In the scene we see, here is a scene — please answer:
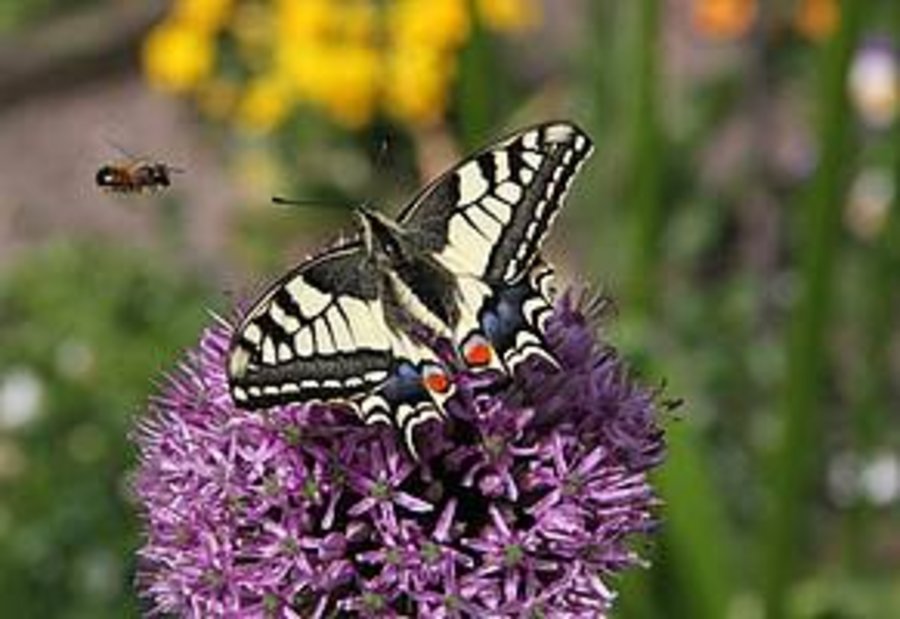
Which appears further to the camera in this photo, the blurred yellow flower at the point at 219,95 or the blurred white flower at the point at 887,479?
the blurred yellow flower at the point at 219,95

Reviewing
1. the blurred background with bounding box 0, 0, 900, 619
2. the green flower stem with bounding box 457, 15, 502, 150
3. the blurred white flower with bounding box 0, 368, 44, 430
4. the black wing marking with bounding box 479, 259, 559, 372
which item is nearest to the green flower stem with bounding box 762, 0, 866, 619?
the blurred background with bounding box 0, 0, 900, 619

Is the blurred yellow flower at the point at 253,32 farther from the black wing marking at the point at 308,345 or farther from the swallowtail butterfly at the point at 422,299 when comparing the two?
the black wing marking at the point at 308,345

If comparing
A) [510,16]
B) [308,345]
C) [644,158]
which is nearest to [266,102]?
[510,16]

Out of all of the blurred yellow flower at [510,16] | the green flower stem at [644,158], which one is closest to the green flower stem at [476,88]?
the green flower stem at [644,158]

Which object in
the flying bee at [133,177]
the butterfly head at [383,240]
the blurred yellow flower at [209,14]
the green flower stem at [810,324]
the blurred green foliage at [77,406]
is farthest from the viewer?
the blurred yellow flower at [209,14]

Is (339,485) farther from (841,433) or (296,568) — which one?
(841,433)

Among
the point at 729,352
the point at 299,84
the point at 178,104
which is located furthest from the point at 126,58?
the point at 729,352
